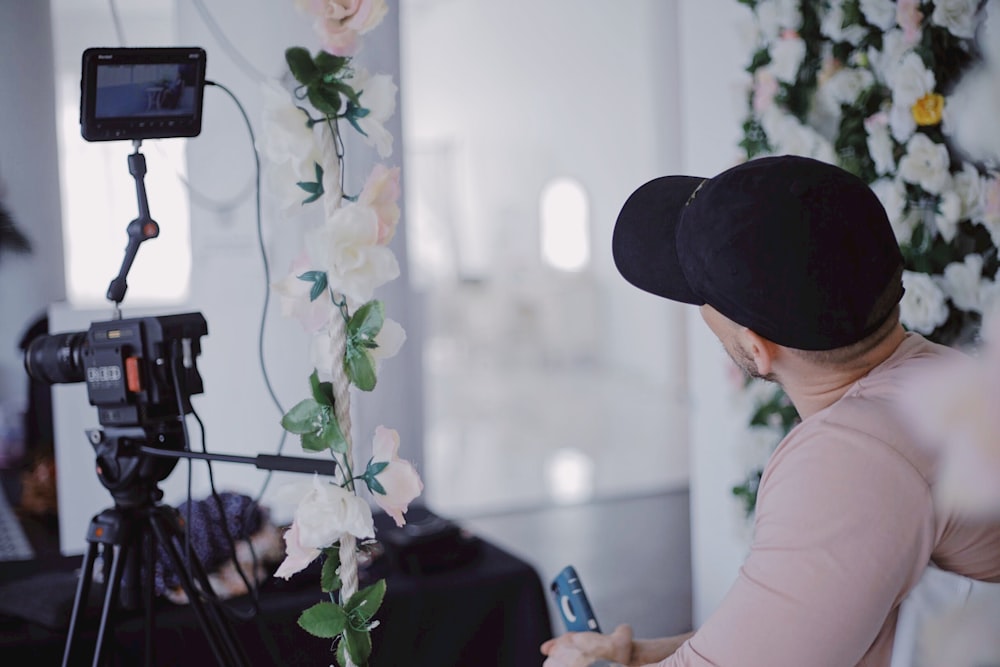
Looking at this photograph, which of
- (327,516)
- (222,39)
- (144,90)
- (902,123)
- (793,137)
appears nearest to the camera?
(327,516)

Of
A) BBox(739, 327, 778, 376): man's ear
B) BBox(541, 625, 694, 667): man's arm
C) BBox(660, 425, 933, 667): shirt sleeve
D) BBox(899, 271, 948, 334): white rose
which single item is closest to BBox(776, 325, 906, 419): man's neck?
→ BBox(739, 327, 778, 376): man's ear

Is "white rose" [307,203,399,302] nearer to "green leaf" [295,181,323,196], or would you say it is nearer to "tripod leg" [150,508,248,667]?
"green leaf" [295,181,323,196]

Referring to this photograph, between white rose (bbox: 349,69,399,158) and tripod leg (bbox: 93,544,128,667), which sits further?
tripod leg (bbox: 93,544,128,667)

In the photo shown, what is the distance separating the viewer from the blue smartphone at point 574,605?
131 cm

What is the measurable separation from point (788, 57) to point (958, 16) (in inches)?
18.7

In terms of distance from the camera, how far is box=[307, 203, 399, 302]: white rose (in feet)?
3.38

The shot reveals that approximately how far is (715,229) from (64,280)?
3139 mm

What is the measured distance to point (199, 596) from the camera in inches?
53.0

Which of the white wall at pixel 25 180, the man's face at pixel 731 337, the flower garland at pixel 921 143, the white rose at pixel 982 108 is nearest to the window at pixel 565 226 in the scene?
the white wall at pixel 25 180

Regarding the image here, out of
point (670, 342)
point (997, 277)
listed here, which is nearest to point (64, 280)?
point (997, 277)

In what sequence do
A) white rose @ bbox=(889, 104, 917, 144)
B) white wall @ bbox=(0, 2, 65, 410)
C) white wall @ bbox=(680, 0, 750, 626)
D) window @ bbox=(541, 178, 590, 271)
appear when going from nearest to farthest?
white rose @ bbox=(889, 104, 917, 144) < white wall @ bbox=(680, 0, 750, 626) < white wall @ bbox=(0, 2, 65, 410) < window @ bbox=(541, 178, 590, 271)

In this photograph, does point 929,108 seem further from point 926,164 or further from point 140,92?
point 140,92

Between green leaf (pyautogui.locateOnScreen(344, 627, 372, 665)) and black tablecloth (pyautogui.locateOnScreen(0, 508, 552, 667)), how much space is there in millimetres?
243

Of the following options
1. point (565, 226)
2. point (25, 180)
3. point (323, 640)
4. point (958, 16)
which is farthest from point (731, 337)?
point (565, 226)
